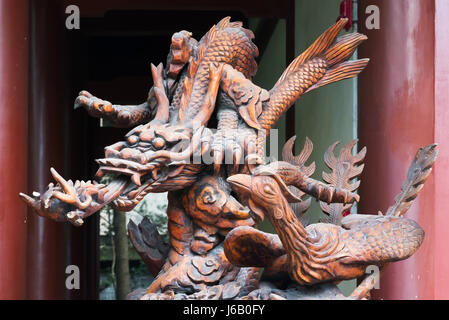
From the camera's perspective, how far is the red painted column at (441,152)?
8.52ft

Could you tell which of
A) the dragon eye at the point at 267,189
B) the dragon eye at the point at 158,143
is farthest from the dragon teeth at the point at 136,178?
the dragon eye at the point at 267,189

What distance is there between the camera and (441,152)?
263 cm

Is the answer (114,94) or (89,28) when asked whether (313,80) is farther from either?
(114,94)

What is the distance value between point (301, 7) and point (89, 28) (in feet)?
4.80

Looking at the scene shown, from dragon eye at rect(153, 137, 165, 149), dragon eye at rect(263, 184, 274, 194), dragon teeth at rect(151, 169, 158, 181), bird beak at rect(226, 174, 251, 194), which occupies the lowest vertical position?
dragon eye at rect(263, 184, 274, 194)

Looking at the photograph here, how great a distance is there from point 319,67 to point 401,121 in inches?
19.8

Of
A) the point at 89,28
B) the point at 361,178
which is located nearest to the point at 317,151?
the point at 361,178

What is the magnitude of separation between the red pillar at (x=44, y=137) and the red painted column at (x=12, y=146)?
23.1 inches

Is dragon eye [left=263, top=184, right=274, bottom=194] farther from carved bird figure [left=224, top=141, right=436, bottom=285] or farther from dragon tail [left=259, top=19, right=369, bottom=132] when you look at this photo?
dragon tail [left=259, top=19, right=369, bottom=132]

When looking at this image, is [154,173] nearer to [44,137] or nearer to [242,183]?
[242,183]

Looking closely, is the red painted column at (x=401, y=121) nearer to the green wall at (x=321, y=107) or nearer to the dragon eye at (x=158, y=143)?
the green wall at (x=321, y=107)

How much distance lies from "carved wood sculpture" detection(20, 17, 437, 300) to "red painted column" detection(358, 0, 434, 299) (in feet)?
1.00

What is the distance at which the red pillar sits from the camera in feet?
12.0

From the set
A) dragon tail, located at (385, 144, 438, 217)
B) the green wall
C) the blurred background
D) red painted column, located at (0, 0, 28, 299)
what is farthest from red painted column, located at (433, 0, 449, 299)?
red painted column, located at (0, 0, 28, 299)
